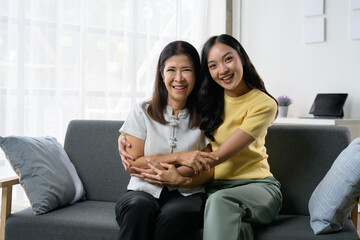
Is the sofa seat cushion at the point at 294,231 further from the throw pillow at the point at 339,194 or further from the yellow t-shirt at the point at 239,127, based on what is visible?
the yellow t-shirt at the point at 239,127

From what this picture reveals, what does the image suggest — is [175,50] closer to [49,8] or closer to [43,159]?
[43,159]

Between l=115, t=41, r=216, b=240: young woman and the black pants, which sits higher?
l=115, t=41, r=216, b=240: young woman

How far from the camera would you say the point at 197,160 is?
5.45 feet

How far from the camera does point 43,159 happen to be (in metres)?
1.92

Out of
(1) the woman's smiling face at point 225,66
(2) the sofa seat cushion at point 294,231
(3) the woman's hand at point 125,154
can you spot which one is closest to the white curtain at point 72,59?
(3) the woman's hand at point 125,154

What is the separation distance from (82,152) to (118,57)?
1.53 metres

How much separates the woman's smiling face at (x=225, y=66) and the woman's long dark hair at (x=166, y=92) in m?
0.09

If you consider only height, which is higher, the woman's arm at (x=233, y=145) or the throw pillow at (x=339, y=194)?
the woman's arm at (x=233, y=145)

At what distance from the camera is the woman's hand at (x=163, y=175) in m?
1.66

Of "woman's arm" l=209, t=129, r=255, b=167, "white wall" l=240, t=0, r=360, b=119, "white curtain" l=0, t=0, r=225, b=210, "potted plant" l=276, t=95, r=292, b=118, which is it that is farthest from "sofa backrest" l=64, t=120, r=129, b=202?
"white wall" l=240, t=0, r=360, b=119

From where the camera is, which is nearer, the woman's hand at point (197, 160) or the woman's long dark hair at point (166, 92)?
the woman's hand at point (197, 160)

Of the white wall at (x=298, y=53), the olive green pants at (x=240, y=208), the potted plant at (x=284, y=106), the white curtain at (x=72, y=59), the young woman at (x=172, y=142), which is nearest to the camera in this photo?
the olive green pants at (x=240, y=208)

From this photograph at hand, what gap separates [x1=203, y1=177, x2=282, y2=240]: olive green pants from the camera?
4.77ft

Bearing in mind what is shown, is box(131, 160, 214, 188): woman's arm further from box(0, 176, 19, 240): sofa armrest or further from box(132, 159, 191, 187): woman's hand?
box(0, 176, 19, 240): sofa armrest
